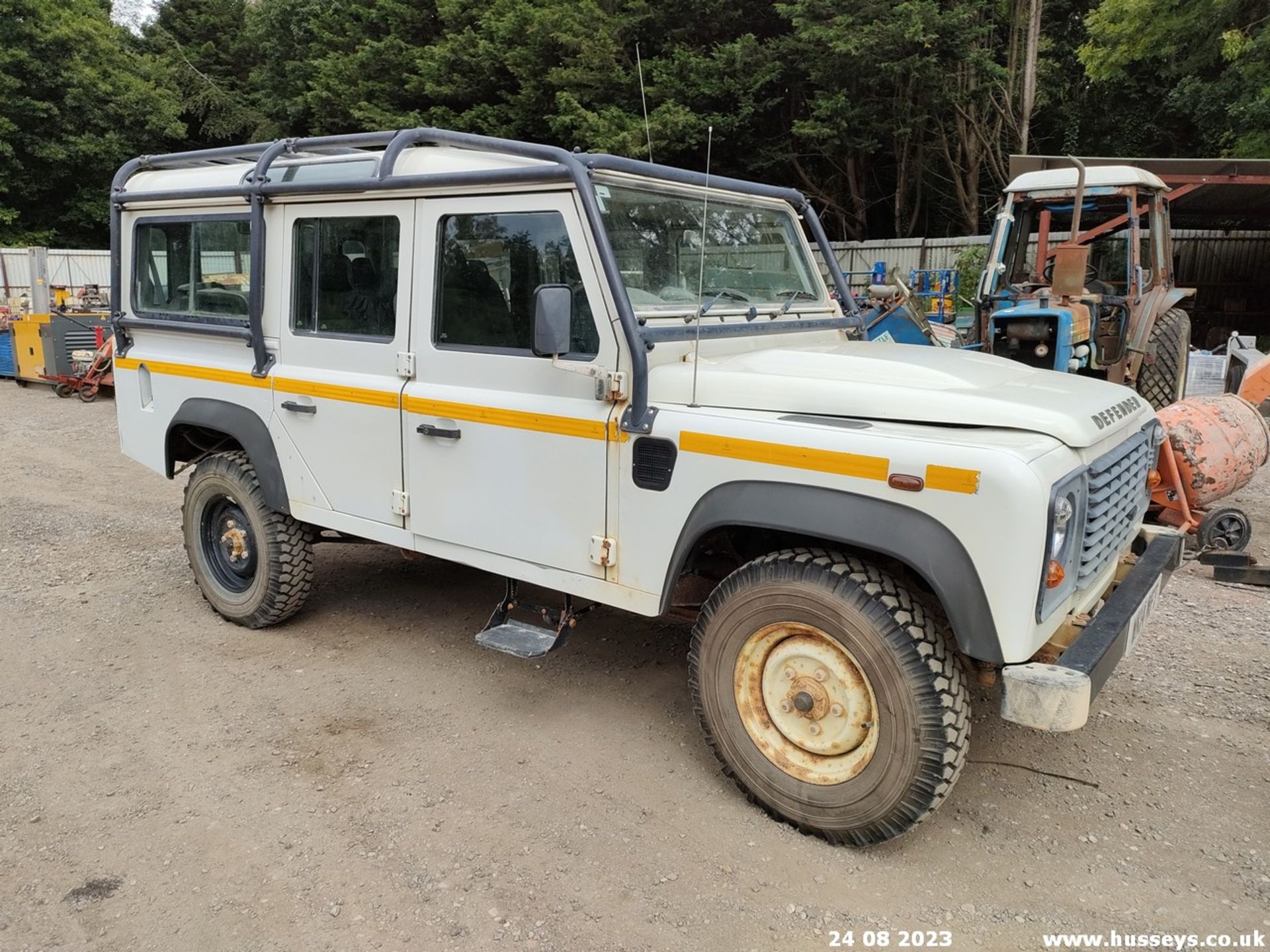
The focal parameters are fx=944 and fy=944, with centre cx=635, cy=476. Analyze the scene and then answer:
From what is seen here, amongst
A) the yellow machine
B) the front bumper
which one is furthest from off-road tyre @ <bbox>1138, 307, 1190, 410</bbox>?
the yellow machine

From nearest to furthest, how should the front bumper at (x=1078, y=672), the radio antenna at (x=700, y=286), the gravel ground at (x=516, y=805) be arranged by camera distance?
the front bumper at (x=1078, y=672) → the gravel ground at (x=516, y=805) → the radio antenna at (x=700, y=286)

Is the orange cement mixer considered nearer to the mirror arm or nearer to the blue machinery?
the blue machinery

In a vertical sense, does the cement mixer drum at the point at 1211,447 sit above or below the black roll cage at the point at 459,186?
below

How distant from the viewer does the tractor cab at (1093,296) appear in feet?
24.1

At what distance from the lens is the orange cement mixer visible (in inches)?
220

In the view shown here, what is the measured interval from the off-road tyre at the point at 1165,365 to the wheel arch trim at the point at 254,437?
272 inches

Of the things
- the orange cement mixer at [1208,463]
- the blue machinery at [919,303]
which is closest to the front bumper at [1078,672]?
the orange cement mixer at [1208,463]

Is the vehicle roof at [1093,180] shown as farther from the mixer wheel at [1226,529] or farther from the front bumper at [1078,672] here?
the front bumper at [1078,672]

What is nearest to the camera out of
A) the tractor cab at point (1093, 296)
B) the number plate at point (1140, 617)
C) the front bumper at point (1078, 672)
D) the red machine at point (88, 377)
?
the front bumper at point (1078, 672)

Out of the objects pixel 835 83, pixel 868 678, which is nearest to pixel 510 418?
pixel 868 678

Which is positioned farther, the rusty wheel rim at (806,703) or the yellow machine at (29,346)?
the yellow machine at (29,346)

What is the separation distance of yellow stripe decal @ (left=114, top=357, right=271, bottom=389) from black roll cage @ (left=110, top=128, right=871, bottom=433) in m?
0.09

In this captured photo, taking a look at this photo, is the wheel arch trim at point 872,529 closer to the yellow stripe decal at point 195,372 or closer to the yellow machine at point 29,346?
the yellow stripe decal at point 195,372

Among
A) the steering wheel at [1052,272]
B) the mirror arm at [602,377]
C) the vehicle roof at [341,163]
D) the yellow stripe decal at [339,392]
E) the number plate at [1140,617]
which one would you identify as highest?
the vehicle roof at [341,163]
